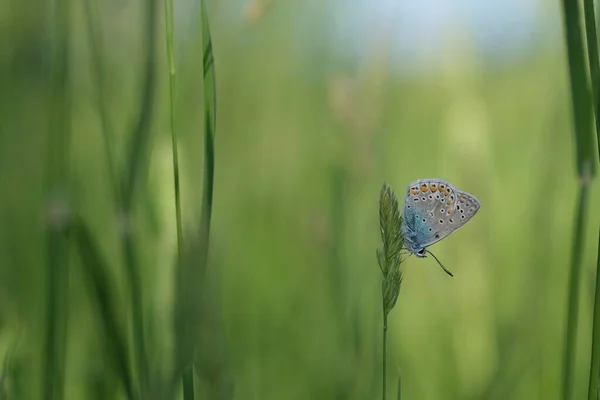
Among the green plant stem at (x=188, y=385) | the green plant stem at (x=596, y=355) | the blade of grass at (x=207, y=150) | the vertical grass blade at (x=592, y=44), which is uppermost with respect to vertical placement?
the vertical grass blade at (x=592, y=44)

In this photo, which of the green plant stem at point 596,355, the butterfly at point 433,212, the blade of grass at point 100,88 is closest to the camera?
the green plant stem at point 596,355

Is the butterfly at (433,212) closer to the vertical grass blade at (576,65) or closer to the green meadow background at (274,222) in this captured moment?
the green meadow background at (274,222)

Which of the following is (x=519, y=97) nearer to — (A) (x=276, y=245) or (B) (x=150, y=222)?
(A) (x=276, y=245)

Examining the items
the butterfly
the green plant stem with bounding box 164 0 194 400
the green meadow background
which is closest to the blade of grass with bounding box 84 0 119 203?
the green meadow background

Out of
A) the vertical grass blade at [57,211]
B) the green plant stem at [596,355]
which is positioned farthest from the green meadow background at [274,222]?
the green plant stem at [596,355]

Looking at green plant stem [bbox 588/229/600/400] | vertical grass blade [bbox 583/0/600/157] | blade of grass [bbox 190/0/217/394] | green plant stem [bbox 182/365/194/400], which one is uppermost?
vertical grass blade [bbox 583/0/600/157]

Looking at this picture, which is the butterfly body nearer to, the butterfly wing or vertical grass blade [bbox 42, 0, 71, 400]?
the butterfly wing

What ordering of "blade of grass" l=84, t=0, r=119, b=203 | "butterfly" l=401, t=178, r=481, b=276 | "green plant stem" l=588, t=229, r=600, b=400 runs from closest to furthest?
"green plant stem" l=588, t=229, r=600, b=400
"blade of grass" l=84, t=0, r=119, b=203
"butterfly" l=401, t=178, r=481, b=276

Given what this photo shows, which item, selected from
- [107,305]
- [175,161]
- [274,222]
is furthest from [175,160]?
[274,222]
